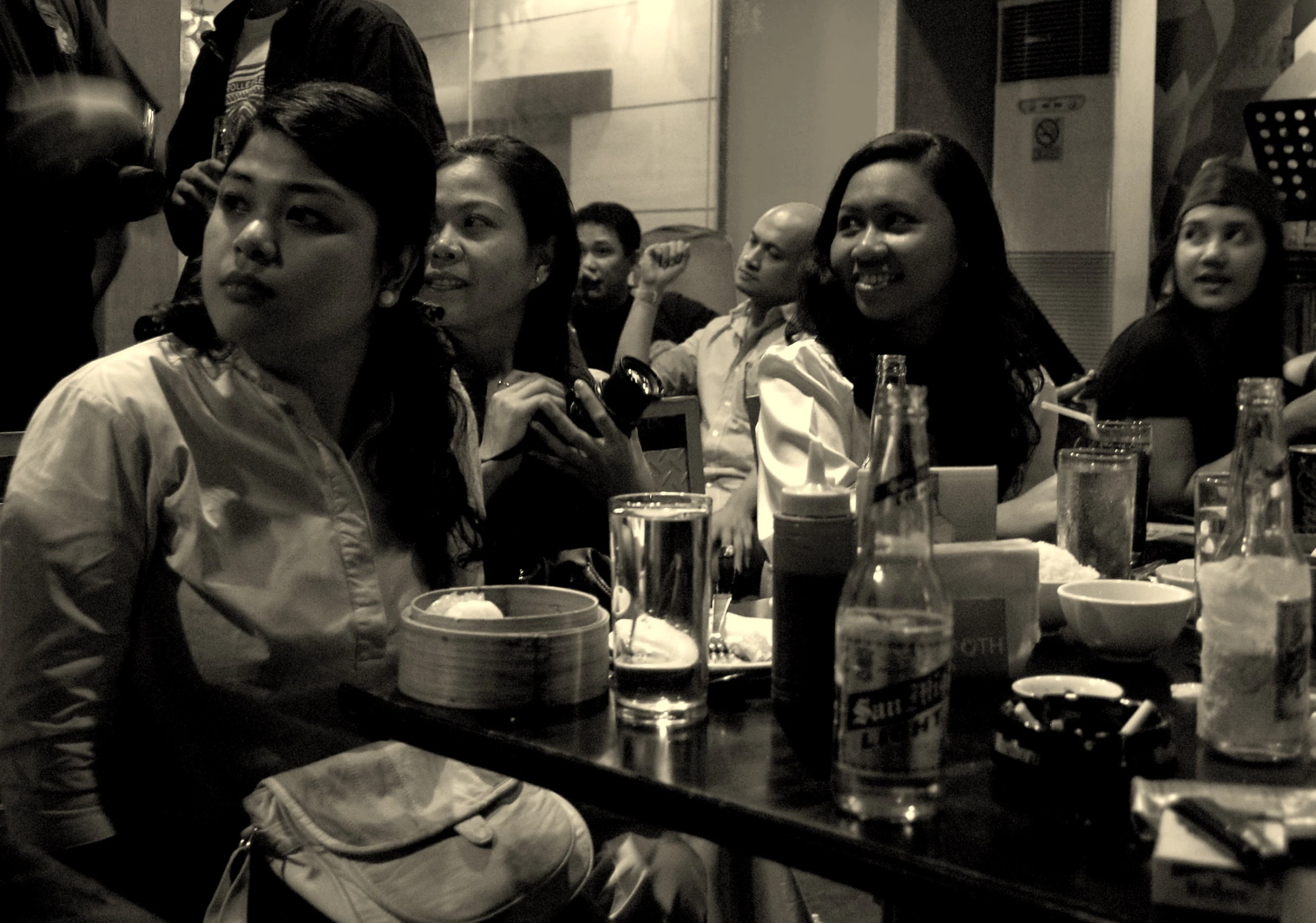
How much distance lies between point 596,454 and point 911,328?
69 centimetres

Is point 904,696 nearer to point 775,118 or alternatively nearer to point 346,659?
point 346,659

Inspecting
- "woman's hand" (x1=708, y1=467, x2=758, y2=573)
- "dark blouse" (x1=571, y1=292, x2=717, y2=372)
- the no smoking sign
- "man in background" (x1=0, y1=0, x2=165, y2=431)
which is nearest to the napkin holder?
"woman's hand" (x1=708, y1=467, x2=758, y2=573)

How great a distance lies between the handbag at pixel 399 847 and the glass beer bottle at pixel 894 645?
0.42 meters

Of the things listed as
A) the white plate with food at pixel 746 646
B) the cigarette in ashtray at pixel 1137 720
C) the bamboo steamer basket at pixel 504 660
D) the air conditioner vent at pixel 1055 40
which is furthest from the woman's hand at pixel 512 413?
the air conditioner vent at pixel 1055 40

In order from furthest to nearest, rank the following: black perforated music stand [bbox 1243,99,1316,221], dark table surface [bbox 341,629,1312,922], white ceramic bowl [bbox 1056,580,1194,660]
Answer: black perforated music stand [bbox 1243,99,1316,221]
white ceramic bowl [bbox 1056,580,1194,660]
dark table surface [bbox 341,629,1312,922]

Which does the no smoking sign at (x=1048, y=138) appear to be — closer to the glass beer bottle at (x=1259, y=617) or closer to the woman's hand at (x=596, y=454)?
the woman's hand at (x=596, y=454)

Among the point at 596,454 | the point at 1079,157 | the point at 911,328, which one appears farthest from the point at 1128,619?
the point at 1079,157

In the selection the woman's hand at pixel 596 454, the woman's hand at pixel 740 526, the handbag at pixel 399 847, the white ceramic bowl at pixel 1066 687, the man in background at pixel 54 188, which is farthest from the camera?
the woman's hand at pixel 740 526

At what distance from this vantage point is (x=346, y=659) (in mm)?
1335

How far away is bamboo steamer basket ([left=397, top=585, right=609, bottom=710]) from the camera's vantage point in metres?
1.05

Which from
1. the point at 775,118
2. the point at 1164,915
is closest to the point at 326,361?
the point at 1164,915

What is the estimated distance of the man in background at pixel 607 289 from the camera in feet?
16.4

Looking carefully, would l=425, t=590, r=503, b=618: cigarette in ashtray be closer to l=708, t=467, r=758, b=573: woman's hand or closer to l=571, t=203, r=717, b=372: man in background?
l=708, t=467, r=758, b=573: woman's hand

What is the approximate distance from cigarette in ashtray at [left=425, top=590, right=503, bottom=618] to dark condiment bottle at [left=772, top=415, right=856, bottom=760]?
0.83ft
